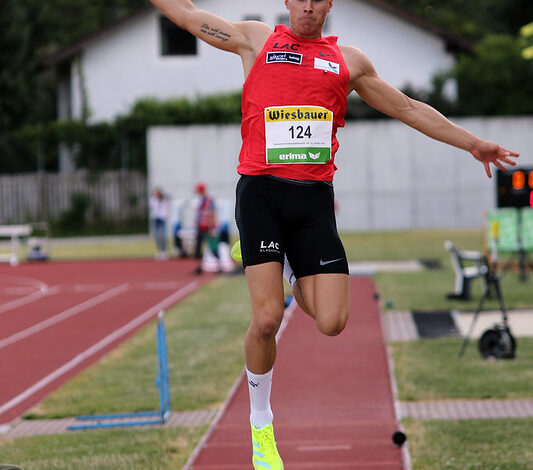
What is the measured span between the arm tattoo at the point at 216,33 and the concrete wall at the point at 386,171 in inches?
1273

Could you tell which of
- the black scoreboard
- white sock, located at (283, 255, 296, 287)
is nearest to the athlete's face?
white sock, located at (283, 255, 296, 287)

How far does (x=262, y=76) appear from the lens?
5.33 m

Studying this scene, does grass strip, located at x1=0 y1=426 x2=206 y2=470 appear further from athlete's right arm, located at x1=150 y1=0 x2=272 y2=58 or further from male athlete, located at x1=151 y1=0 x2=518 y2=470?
athlete's right arm, located at x1=150 y1=0 x2=272 y2=58

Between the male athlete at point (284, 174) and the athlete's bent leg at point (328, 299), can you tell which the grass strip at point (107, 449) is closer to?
the male athlete at point (284, 174)

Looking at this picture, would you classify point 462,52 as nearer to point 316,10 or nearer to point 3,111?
point 3,111

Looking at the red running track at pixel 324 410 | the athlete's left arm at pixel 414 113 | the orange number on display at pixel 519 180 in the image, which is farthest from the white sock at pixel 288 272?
the orange number on display at pixel 519 180

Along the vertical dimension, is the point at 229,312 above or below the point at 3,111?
below

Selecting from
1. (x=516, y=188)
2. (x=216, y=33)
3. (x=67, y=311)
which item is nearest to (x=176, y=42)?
(x=67, y=311)

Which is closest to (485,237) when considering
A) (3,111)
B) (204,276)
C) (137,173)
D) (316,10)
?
(204,276)

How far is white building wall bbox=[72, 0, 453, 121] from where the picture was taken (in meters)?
40.9

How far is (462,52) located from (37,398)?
36001mm

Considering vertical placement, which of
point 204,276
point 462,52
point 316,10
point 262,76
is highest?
point 462,52

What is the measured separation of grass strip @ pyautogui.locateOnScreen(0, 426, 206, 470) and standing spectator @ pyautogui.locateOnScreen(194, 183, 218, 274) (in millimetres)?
15247

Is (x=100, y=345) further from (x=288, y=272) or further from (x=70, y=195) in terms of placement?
(x=70, y=195)
